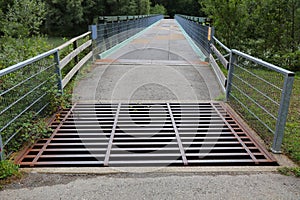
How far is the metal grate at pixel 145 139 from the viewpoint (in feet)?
11.0

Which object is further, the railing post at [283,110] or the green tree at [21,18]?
the green tree at [21,18]

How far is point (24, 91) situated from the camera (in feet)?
12.7

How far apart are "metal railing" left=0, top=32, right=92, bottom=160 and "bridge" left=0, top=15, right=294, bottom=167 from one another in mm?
12

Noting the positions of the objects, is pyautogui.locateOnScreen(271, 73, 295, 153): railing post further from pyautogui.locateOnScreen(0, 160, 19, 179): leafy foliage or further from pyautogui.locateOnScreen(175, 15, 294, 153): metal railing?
pyautogui.locateOnScreen(0, 160, 19, 179): leafy foliage

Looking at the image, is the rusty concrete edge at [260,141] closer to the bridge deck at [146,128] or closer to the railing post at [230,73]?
the bridge deck at [146,128]

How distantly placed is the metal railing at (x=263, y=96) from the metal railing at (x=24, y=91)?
3034 mm

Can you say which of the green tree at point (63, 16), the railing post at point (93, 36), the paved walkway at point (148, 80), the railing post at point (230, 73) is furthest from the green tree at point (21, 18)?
the green tree at point (63, 16)

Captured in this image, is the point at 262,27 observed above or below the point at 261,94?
above

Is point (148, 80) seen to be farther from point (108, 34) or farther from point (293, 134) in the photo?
point (108, 34)

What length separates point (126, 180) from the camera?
2.86m

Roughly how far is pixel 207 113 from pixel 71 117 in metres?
2.23

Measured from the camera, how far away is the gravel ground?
2.63 m

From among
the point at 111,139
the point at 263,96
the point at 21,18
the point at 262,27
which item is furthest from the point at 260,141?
the point at 21,18

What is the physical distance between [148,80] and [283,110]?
3.83 m
